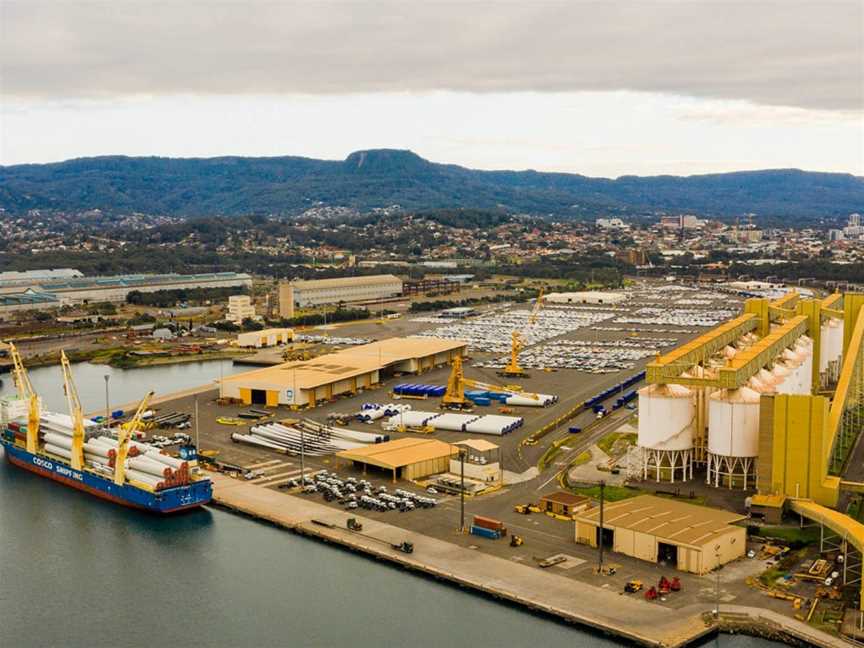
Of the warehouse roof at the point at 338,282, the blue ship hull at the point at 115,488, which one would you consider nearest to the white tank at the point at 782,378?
the blue ship hull at the point at 115,488

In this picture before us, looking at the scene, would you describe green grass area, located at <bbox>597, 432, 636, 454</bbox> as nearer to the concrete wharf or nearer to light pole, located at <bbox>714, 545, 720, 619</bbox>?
the concrete wharf

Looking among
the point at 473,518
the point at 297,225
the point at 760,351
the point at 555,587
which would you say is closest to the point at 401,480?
the point at 473,518

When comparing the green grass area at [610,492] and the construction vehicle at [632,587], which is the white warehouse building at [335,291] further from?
the construction vehicle at [632,587]

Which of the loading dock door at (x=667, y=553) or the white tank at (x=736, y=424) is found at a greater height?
the white tank at (x=736, y=424)

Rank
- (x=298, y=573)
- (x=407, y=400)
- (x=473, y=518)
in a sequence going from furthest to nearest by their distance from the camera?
(x=407, y=400), (x=473, y=518), (x=298, y=573)

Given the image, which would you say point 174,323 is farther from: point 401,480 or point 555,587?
point 555,587

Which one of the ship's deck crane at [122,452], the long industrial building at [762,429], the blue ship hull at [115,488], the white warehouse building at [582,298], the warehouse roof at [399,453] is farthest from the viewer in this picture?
the white warehouse building at [582,298]

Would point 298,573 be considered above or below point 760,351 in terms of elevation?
below
